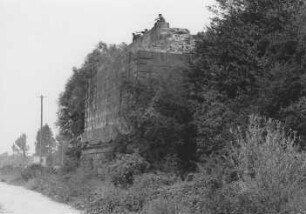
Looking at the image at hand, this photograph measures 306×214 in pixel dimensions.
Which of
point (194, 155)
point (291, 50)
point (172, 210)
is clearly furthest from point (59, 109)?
point (172, 210)

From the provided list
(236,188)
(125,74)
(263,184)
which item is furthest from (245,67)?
(263,184)

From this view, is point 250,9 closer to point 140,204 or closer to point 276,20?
point 276,20

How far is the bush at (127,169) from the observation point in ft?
56.7

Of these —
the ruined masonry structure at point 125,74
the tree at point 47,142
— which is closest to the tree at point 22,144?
the tree at point 47,142

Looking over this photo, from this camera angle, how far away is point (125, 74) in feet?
67.2

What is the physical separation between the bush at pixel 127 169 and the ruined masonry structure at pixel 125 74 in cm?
144

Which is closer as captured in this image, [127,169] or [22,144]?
[127,169]

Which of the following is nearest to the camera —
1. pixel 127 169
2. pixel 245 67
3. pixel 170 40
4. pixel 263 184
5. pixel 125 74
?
pixel 263 184

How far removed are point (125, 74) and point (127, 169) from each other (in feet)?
14.4

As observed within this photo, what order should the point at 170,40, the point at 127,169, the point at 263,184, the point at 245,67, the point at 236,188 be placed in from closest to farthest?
→ the point at 263,184
the point at 236,188
the point at 245,67
the point at 127,169
the point at 170,40

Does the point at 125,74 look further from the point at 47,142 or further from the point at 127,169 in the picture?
the point at 47,142

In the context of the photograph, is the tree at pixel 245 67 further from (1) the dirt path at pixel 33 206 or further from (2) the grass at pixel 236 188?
(1) the dirt path at pixel 33 206

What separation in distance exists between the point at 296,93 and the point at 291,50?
1.49 meters

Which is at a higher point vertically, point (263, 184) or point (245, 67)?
point (245, 67)
